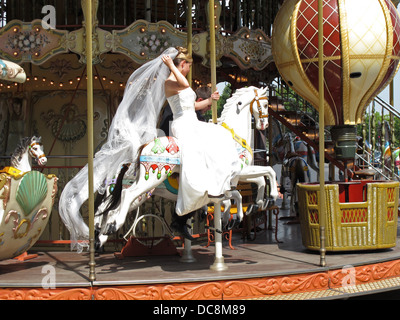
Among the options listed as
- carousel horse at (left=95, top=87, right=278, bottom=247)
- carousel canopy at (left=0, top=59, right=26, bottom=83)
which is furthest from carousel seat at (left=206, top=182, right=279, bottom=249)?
carousel canopy at (left=0, top=59, right=26, bottom=83)

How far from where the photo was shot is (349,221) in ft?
29.9

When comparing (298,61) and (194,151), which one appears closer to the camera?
(194,151)

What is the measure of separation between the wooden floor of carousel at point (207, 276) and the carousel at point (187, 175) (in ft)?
0.06

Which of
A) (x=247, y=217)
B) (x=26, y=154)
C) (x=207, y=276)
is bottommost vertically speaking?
(x=207, y=276)

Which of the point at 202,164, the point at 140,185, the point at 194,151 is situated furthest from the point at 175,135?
the point at 140,185

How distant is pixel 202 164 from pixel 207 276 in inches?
50.1

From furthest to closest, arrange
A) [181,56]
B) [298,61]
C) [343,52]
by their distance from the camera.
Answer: [298,61]
[343,52]
[181,56]

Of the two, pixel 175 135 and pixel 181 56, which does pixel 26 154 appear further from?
pixel 181 56

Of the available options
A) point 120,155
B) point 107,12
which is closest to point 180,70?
point 120,155

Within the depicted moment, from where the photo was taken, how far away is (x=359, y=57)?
9.87 metres

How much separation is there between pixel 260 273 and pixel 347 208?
2.11 meters

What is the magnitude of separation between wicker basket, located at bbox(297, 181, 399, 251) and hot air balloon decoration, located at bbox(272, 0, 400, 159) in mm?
1293

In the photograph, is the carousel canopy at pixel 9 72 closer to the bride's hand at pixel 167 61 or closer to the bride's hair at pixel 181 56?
the bride's hand at pixel 167 61
